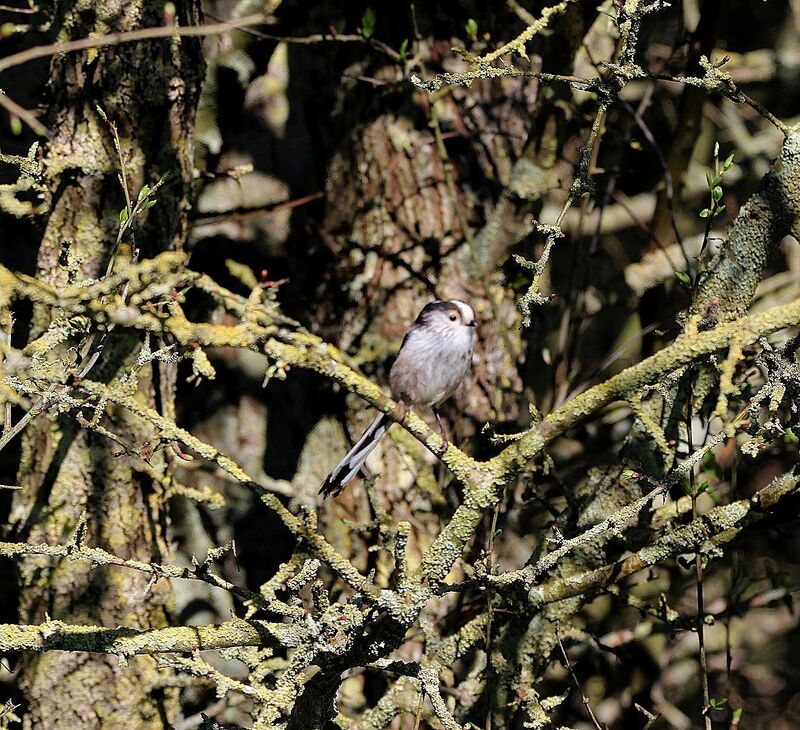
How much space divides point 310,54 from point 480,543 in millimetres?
2259

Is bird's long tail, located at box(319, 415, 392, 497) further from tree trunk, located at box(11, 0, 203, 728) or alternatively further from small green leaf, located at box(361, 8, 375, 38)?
small green leaf, located at box(361, 8, 375, 38)

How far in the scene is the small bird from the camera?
3.51m

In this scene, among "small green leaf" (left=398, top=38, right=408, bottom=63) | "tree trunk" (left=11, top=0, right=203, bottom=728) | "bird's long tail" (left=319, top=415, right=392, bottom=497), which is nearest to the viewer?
"tree trunk" (left=11, top=0, right=203, bottom=728)

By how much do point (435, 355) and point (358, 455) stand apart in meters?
0.49

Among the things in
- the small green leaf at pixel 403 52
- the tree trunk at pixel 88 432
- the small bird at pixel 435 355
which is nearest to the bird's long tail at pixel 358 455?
the small bird at pixel 435 355

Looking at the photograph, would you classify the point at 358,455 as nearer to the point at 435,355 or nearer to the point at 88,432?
the point at 435,355

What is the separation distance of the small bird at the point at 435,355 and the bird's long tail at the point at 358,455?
0.15 feet

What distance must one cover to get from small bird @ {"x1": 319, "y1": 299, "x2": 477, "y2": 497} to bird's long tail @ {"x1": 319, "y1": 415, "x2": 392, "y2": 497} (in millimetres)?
47

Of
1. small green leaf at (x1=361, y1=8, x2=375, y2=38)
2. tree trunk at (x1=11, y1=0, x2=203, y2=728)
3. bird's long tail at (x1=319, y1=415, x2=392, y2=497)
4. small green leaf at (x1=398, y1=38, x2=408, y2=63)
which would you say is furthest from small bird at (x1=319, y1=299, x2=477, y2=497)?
small green leaf at (x1=361, y1=8, x2=375, y2=38)

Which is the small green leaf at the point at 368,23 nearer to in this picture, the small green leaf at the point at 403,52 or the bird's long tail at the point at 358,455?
the small green leaf at the point at 403,52

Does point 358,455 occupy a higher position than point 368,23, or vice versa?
point 368,23

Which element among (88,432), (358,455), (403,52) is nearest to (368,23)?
(403,52)

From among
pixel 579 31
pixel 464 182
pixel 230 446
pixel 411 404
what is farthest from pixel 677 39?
pixel 230 446

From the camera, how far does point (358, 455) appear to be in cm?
333
